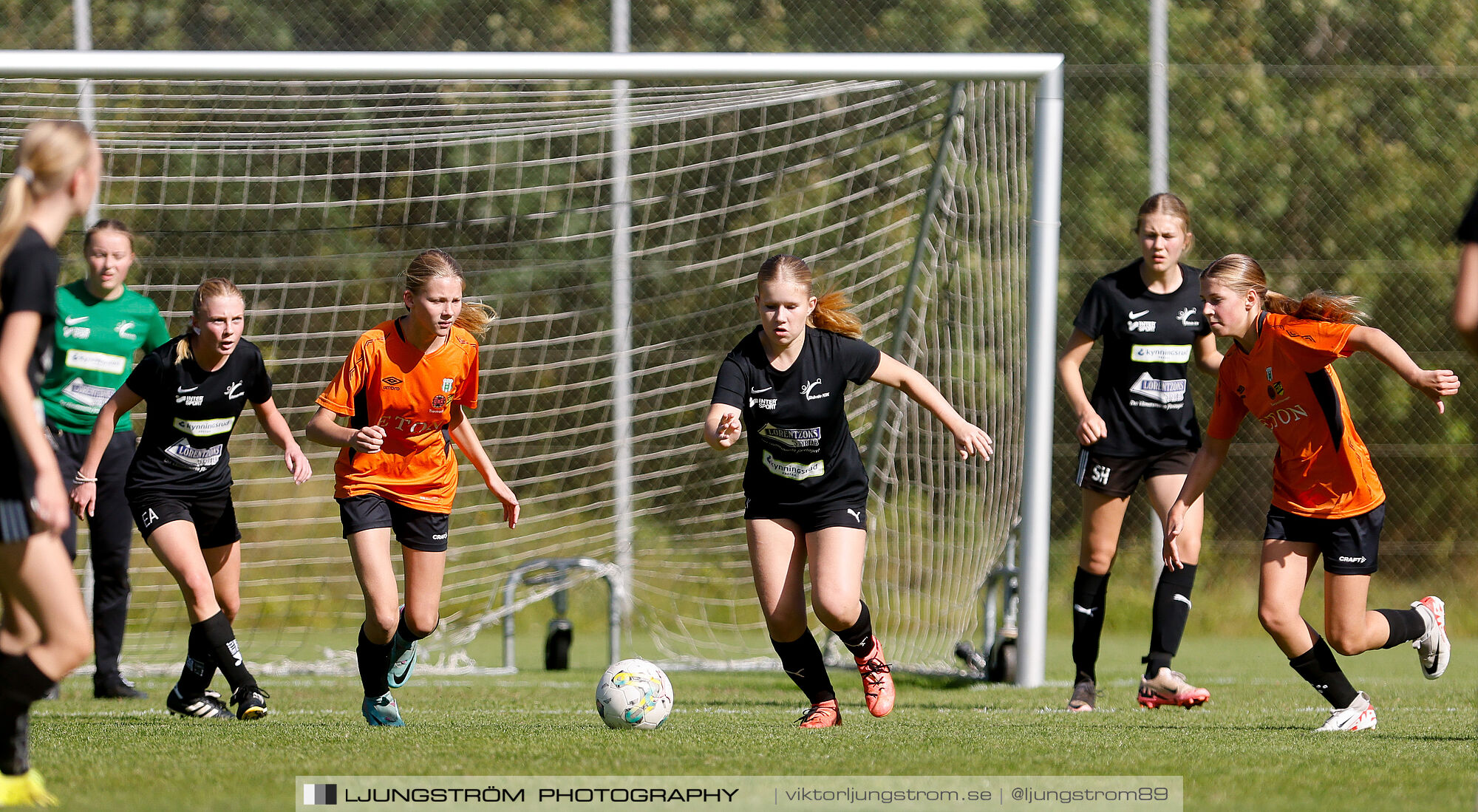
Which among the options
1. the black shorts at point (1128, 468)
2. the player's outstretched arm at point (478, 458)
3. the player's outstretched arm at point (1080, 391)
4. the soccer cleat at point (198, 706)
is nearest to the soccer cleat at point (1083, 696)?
the black shorts at point (1128, 468)

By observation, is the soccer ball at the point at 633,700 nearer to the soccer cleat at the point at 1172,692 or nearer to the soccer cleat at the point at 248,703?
the soccer cleat at the point at 248,703

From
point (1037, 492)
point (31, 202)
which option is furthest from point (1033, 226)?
point (31, 202)

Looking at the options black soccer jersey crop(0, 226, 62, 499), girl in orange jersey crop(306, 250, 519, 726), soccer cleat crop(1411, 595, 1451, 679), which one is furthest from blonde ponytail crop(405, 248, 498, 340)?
soccer cleat crop(1411, 595, 1451, 679)

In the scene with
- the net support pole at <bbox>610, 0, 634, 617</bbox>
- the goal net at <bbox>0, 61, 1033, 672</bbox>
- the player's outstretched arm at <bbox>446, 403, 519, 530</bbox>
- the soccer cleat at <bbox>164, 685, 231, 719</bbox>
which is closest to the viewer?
the player's outstretched arm at <bbox>446, 403, 519, 530</bbox>

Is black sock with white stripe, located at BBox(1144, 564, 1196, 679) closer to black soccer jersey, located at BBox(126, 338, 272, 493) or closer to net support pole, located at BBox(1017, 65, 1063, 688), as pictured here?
net support pole, located at BBox(1017, 65, 1063, 688)

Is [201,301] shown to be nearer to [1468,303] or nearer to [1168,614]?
[1168,614]

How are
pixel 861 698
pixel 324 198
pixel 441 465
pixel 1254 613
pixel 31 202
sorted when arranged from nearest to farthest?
pixel 31 202 → pixel 441 465 → pixel 861 698 → pixel 324 198 → pixel 1254 613

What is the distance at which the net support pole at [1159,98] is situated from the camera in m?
11.5

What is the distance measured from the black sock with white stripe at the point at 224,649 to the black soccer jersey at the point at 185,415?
0.49 meters

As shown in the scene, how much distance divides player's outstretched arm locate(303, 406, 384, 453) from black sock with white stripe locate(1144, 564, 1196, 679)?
305 cm

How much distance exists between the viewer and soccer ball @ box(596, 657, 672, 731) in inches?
191

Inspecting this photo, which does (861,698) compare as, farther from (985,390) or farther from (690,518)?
(690,518)

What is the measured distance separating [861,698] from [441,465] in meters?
2.44

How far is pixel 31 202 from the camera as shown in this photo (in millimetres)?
3270
